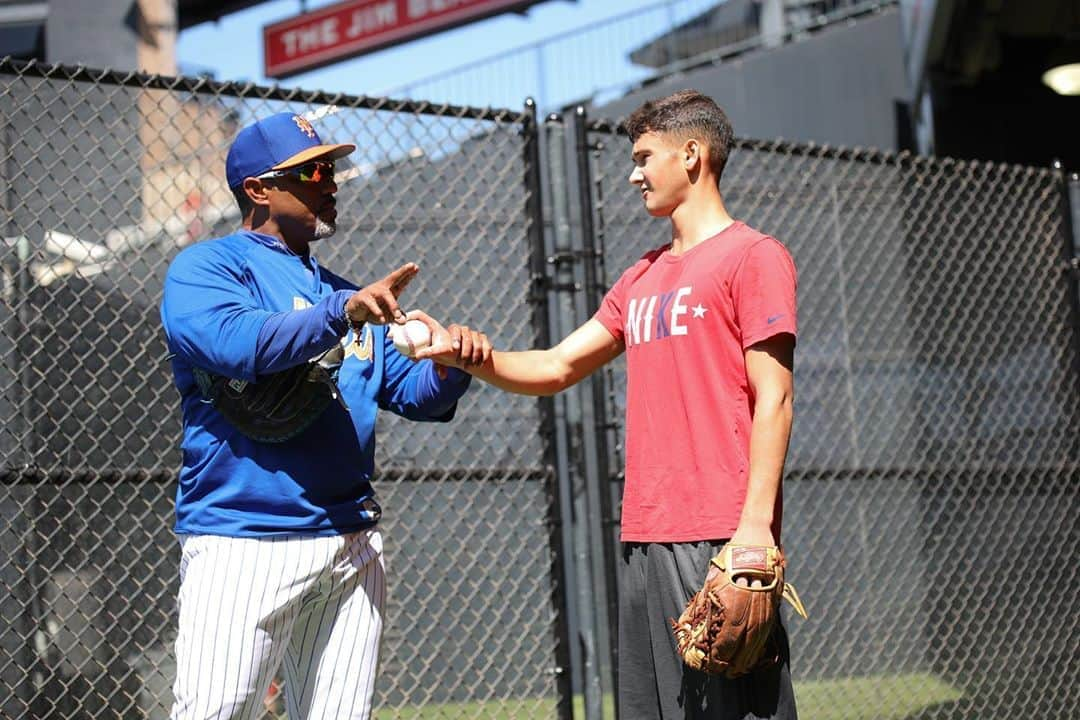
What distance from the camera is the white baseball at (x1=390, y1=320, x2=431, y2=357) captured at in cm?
325

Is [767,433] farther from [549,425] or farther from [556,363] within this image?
[549,425]

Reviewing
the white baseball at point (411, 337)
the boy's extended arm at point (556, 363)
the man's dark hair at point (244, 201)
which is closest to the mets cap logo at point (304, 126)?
the man's dark hair at point (244, 201)

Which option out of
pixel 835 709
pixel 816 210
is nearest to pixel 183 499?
pixel 835 709

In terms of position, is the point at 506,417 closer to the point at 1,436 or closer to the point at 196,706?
the point at 1,436

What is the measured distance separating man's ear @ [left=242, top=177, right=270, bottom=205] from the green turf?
9.96 feet

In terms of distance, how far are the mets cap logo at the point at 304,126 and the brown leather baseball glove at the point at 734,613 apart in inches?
61.1

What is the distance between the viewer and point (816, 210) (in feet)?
23.7

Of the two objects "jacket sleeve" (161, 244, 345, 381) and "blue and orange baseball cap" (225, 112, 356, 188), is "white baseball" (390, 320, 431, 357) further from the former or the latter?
"blue and orange baseball cap" (225, 112, 356, 188)

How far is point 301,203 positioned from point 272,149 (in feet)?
0.52

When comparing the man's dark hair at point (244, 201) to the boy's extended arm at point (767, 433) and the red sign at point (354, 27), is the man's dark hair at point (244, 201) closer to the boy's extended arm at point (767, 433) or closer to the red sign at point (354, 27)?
the boy's extended arm at point (767, 433)

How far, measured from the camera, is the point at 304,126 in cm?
339

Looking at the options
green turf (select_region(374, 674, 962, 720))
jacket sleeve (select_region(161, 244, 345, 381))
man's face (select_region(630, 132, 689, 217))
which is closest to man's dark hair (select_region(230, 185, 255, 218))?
jacket sleeve (select_region(161, 244, 345, 381))

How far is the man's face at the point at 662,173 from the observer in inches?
134

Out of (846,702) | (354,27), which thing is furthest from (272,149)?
(354,27)
